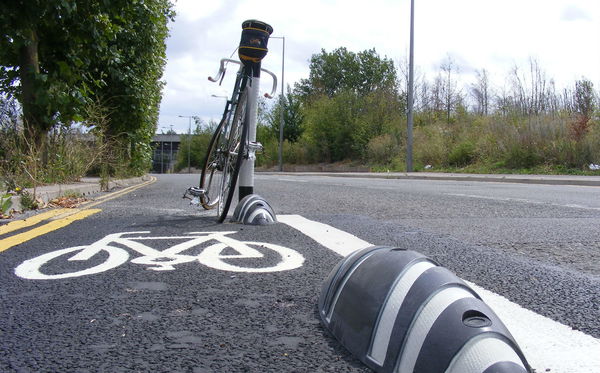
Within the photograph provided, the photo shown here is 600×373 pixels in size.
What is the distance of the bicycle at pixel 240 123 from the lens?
539 cm

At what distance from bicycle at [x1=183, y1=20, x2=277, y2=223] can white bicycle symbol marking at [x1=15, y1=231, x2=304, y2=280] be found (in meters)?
1.22

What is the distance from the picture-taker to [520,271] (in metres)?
3.00

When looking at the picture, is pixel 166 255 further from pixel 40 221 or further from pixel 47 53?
pixel 47 53

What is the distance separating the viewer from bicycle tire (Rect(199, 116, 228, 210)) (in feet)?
19.9

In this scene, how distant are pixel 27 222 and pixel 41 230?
0.70m

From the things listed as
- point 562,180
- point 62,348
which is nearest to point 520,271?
point 62,348

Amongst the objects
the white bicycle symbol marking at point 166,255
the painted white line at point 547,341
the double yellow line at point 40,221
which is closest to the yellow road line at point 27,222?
the double yellow line at point 40,221

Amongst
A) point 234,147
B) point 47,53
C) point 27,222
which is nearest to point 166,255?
point 234,147

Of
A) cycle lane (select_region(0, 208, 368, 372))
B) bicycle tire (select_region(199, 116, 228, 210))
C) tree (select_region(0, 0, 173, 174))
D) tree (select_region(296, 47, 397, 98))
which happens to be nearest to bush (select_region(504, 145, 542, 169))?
tree (select_region(0, 0, 173, 174))

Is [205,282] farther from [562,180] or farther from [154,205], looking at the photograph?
[562,180]

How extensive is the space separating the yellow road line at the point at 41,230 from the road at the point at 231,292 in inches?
3.4

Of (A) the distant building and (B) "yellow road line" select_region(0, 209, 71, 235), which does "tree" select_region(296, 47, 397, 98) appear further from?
(B) "yellow road line" select_region(0, 209, 71, 235)

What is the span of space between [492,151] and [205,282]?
77.6 feet

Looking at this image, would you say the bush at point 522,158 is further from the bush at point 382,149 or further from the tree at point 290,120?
the tree at point 290,120
